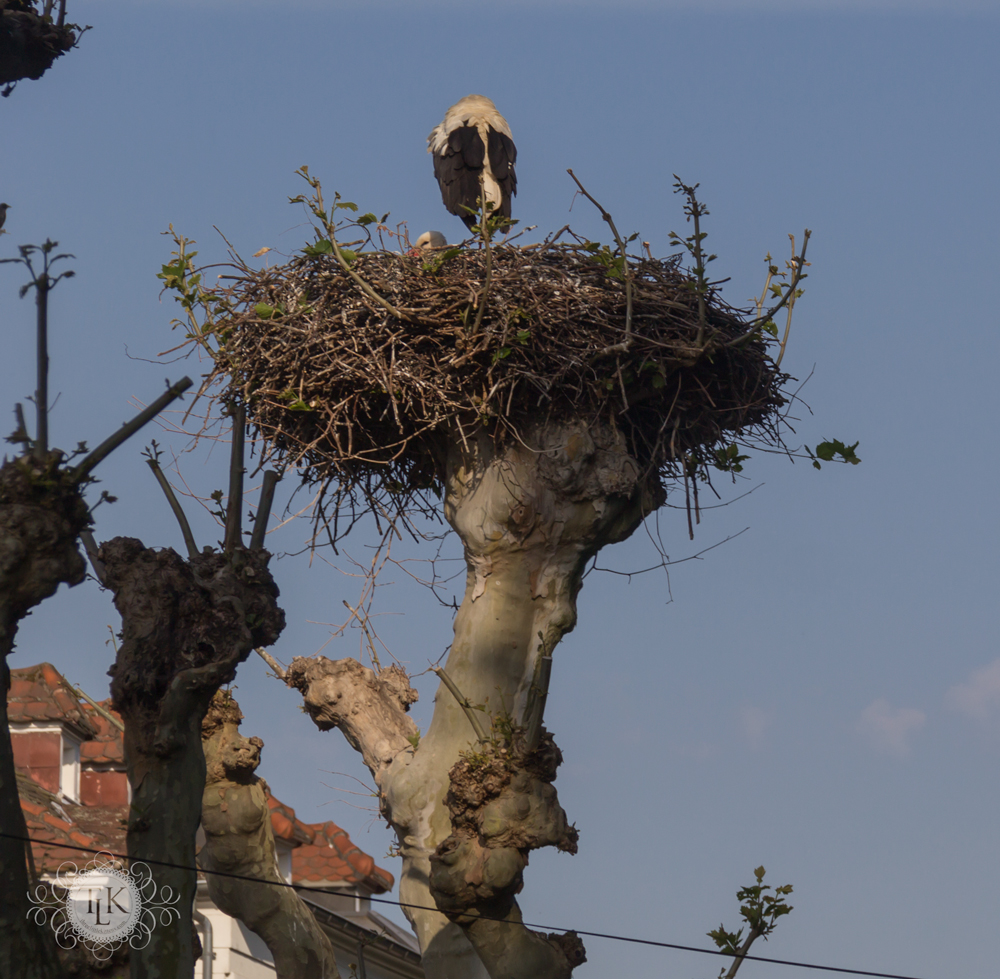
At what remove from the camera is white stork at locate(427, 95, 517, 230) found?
1134 centimetres

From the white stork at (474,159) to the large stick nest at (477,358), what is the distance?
11.4 ft

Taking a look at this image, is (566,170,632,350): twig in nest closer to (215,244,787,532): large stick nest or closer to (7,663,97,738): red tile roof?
(215,244,787,532): large stick nest

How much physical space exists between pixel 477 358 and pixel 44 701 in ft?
23.4

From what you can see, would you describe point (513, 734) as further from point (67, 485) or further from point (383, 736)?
point (67, 485)

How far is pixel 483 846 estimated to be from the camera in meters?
6.15

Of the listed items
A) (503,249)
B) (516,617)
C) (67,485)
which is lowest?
(67,485)

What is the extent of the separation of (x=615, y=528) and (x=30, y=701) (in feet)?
23.6

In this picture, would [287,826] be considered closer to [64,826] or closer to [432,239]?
[64,826]

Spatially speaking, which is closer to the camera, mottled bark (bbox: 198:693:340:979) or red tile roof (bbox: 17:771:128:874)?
mottled bark (bbox: 198:693:340:979)

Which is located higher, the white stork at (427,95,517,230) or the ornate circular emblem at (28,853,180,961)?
the white stork at (427,95,517,230)

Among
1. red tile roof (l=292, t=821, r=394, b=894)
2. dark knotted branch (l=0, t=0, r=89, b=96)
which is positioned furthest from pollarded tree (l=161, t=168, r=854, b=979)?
red tile roof (l=292, t=821, r=394, b=894)

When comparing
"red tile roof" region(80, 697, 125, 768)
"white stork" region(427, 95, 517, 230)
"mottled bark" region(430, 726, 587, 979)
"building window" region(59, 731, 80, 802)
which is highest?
"white stork" region(427, 95, 517, 230)

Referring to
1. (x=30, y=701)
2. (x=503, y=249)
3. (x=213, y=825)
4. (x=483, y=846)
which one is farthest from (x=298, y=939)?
(x=30, y=701)

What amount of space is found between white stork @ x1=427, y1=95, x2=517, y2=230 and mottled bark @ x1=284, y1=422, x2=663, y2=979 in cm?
408
